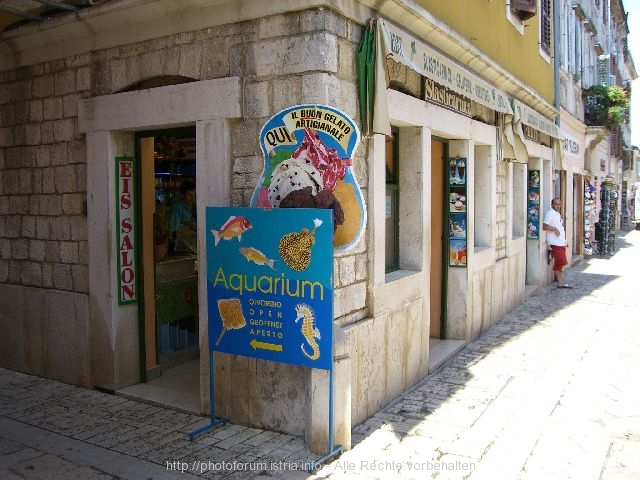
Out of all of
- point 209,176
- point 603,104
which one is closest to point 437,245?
point 209,176

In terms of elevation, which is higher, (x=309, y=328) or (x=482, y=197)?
(x=482, y=197)

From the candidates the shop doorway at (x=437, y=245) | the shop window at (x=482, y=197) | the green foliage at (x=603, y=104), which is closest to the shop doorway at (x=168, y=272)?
the shop doorway at (x=437, y=245)

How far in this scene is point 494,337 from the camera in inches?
336

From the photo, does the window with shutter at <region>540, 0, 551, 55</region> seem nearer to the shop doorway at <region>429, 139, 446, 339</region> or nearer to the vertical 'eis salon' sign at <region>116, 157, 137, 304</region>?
the shop doorway at <region>429, 139, 446, 339</region>

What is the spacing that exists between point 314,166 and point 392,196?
209 centimetres

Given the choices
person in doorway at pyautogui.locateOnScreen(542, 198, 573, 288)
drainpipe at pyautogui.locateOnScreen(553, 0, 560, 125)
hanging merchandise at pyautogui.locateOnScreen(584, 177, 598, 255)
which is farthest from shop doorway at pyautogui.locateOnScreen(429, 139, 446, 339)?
hanging merchandise at pyautogui.locateOnScreen(584, 177, 598, 255)

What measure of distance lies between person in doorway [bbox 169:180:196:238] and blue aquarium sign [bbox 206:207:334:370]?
2.50 m

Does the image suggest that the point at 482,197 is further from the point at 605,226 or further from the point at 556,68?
the point at 605,226

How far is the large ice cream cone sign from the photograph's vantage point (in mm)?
4754

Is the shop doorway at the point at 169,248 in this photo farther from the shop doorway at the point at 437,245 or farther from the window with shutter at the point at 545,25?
the window with shutter at the point at 545,25

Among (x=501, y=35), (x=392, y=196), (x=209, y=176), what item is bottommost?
(x=392, y=196)

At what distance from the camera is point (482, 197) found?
9078mm

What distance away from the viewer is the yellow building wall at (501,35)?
742cm

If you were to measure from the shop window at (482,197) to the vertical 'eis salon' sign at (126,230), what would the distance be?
4938 mm
